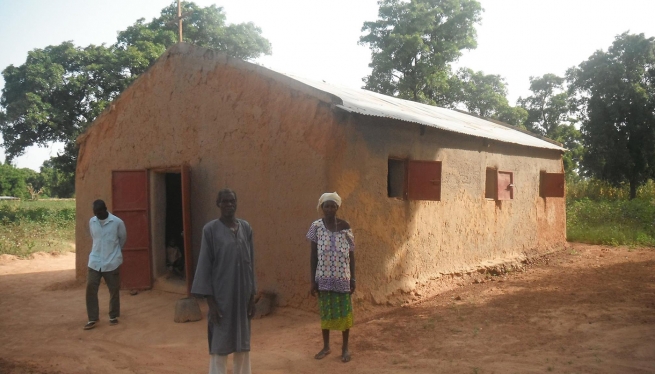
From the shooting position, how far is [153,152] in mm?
7648

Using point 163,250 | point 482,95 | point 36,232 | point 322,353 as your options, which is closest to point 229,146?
point 163,250

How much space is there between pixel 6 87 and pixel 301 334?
622 inches

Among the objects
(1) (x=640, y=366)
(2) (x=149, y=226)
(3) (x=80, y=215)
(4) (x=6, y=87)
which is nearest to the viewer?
(1) (x=640, y=366)

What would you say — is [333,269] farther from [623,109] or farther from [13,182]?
[13,182]

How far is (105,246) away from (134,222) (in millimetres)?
1572

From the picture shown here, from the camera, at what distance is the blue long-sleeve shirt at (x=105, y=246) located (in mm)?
5918

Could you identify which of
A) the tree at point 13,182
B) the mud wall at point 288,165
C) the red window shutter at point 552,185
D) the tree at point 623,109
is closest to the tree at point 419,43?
the tree at point 623,109

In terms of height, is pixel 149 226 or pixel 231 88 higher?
pixel 231 88

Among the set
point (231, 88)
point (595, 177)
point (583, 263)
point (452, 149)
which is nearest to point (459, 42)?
point (595, 177)

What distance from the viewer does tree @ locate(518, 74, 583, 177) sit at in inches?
943

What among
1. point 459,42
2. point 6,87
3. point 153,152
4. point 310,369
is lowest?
point 310,369

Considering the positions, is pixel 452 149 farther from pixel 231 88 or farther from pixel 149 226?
pixel 149 226

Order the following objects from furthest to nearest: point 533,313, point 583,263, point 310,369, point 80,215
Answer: point 583,263, point 80,215, point 533,313, point 310,369

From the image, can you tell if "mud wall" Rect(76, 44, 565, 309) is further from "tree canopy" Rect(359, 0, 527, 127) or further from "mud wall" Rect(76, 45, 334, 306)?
"tree canopy" Rect(359, 0, 527, 127)
